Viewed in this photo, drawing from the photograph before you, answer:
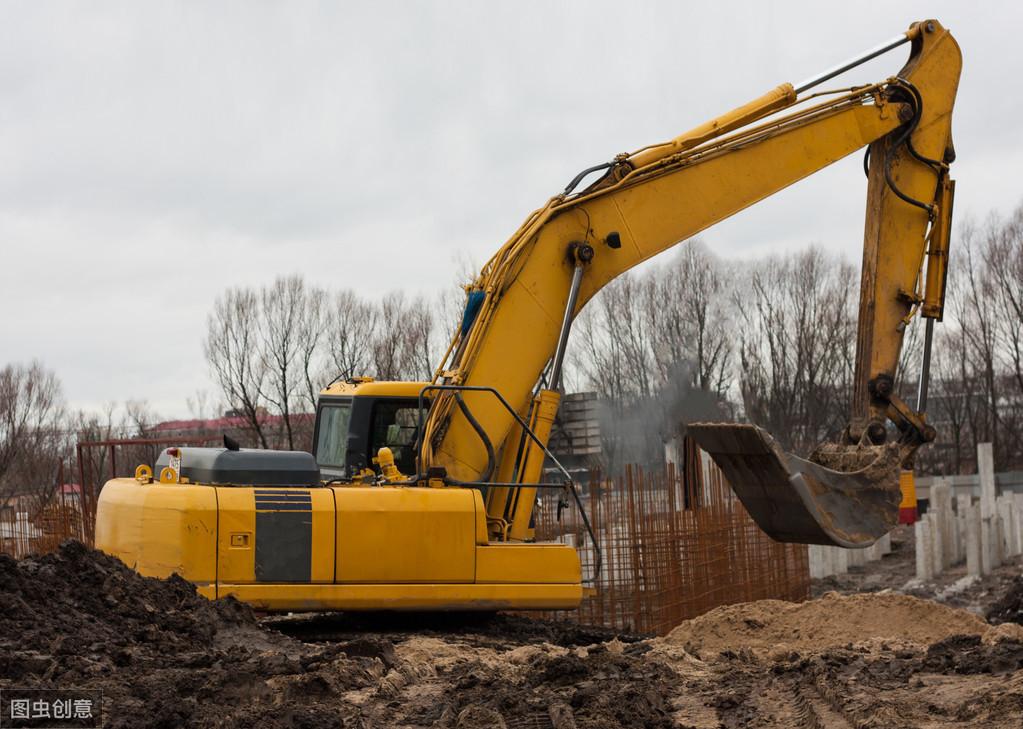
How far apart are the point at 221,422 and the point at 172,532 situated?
96.0ft

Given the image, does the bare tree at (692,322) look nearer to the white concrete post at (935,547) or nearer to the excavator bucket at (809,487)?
the white concrete post at (935,547)

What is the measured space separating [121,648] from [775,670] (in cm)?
464

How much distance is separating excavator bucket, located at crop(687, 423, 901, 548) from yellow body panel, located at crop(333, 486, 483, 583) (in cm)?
220

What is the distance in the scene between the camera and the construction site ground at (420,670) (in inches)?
295

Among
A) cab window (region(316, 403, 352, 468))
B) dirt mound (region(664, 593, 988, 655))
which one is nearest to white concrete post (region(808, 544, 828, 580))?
dirt mound (region(664, 593, 988, 655))

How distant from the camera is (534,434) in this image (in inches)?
447

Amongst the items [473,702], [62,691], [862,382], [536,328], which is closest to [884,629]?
[862,382]

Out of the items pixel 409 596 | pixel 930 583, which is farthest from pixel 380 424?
pixel 930 583

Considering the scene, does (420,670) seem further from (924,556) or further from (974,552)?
(974,552)

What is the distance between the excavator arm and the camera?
11094 millimetres

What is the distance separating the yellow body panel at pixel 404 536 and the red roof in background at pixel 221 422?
2445 centimetres

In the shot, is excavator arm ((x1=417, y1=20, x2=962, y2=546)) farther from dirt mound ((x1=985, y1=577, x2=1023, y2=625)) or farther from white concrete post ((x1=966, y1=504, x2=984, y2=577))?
white concrete post ((x1=966, y1=504, x2=984, y2=577))

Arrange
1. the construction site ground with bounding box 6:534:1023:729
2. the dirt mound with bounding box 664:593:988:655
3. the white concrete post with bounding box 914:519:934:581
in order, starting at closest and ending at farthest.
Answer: the construction site ground with bounding box 6:534:1023:729, the dirt mound with bounding box 664:593:988:655, the white concrete post with bounding box 914:519:934:581

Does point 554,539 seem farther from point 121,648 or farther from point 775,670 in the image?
point 121,648
